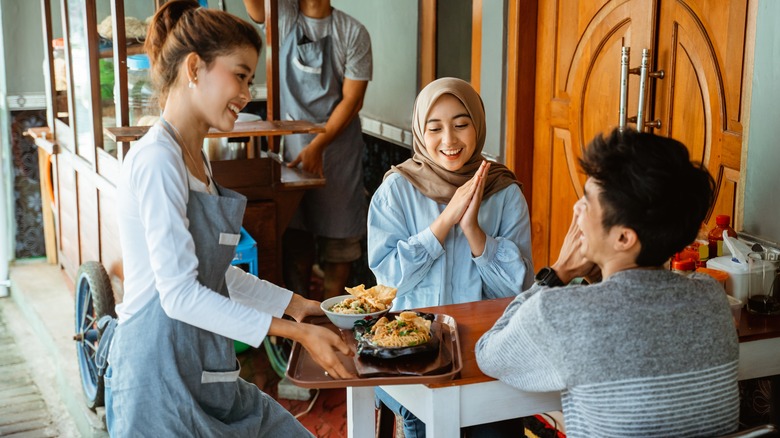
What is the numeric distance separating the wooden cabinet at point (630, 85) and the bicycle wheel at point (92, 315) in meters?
1.93

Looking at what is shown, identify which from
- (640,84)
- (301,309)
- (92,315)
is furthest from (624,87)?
(92,315)

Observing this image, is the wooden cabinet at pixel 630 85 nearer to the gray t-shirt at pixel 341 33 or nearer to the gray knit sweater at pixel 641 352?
the gray t-shirt at pixel 341 33

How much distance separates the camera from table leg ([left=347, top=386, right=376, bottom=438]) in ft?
7.87

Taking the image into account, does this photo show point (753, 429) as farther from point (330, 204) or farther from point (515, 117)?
point (330, 204)

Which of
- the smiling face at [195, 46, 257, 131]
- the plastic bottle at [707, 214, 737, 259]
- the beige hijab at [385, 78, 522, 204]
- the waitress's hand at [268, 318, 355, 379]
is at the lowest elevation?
the waitress's hand at [268, 318, 355, 379]

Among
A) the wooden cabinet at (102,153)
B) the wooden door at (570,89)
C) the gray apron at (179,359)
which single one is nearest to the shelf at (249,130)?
the wooden cabinet at (102,153)

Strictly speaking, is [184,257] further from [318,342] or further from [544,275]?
[544,275]

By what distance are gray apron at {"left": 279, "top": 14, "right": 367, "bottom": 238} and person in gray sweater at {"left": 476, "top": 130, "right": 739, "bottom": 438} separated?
9.71 feet

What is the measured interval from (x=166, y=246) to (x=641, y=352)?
931 millimetres

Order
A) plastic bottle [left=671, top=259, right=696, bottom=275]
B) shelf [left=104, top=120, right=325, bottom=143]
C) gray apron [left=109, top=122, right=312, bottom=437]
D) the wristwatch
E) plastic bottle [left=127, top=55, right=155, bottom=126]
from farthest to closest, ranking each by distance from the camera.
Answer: plastic bottle [left=127, top=55, right=155, bottom=126], shelf [left=104, top=120, right=325, bottom=143], plastic bottle [left=671, top=259, right=696, bottom=275], the wristwatch, gray apron [left=109, top=122, right=312, bottom=437]

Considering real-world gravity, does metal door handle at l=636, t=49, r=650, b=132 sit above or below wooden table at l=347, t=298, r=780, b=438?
above

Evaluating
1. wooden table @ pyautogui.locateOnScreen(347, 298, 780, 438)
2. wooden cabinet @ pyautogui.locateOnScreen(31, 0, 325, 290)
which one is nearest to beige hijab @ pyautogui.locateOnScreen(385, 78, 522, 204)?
wooden table @ pyautogui.locateOnScreen(347, 298, 780, 438)

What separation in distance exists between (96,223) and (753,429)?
143 inches

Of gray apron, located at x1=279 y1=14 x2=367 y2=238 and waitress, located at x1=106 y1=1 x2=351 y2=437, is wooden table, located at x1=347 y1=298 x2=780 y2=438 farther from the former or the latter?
gray apron, located at x1=279 y1=14 x2=367 y2=238
